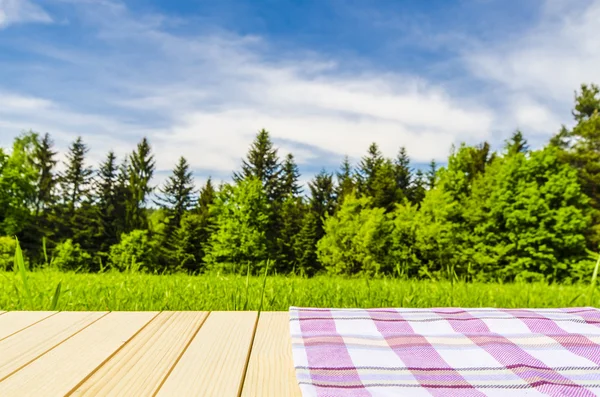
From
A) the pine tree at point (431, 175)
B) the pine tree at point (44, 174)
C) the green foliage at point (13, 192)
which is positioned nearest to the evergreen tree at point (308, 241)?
the pine tree at point (431, 175)

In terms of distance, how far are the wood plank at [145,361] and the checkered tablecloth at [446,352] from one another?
33 centimetres

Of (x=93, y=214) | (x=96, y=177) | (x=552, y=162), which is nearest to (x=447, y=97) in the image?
(x=552, y=162)

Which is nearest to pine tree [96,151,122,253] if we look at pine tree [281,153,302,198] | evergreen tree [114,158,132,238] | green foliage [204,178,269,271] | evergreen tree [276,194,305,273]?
evergreen tree [114,158,132,238]

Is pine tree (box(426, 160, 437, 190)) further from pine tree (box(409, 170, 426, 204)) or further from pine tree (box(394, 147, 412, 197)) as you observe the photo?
pine tree (box(394, 147, 412, 197))

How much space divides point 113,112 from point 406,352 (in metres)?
38.5

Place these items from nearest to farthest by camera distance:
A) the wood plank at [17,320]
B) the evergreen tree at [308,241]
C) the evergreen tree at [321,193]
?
the wood plank at [17,320], the evergreen tree at [308,241], the evergreen tree at [321,193]

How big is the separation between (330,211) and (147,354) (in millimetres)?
31025

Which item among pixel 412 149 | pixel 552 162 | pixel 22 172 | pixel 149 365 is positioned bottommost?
pixel 149 365

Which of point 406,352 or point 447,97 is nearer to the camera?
point 406,352

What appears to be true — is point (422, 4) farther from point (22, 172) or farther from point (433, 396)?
point (22, 172)

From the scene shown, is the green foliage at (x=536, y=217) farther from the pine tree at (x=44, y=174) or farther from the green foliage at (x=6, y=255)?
the pine tree at (x=44, y=174)

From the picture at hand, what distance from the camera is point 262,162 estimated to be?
3359 centimetres

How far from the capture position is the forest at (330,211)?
66.7 feet

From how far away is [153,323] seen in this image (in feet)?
5.15
